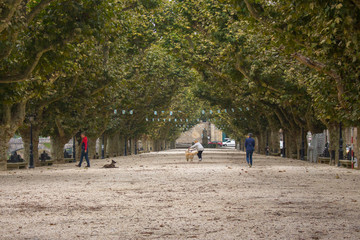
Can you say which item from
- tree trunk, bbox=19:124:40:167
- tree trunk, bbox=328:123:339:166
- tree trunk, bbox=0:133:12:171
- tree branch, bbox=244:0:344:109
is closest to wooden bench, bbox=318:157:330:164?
tree trunk, bbox=328:123:339:166

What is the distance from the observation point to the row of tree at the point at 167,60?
608 inches

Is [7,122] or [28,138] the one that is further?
[28,138]

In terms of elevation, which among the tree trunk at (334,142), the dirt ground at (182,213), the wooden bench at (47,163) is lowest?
the dirt ground at (182,213)

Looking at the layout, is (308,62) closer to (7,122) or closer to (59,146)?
(7,122)

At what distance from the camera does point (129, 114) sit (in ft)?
171

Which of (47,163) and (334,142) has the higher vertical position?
(334,142)

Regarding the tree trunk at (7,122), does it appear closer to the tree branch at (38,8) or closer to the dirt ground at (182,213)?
the tree branch at (38,8)

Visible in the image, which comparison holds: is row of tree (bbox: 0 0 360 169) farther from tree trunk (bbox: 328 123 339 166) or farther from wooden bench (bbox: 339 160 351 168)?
wooden bench (bbox: 339 160 351 168)

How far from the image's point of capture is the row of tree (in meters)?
15.4

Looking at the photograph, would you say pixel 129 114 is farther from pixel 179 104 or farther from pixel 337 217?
pixel 337 217

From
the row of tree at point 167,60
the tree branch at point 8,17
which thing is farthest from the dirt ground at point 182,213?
the tree branch at point 8,17

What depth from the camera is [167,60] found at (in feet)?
158

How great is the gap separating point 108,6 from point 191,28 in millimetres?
17257

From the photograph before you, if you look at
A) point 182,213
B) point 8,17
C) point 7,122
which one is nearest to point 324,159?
point 7,122
